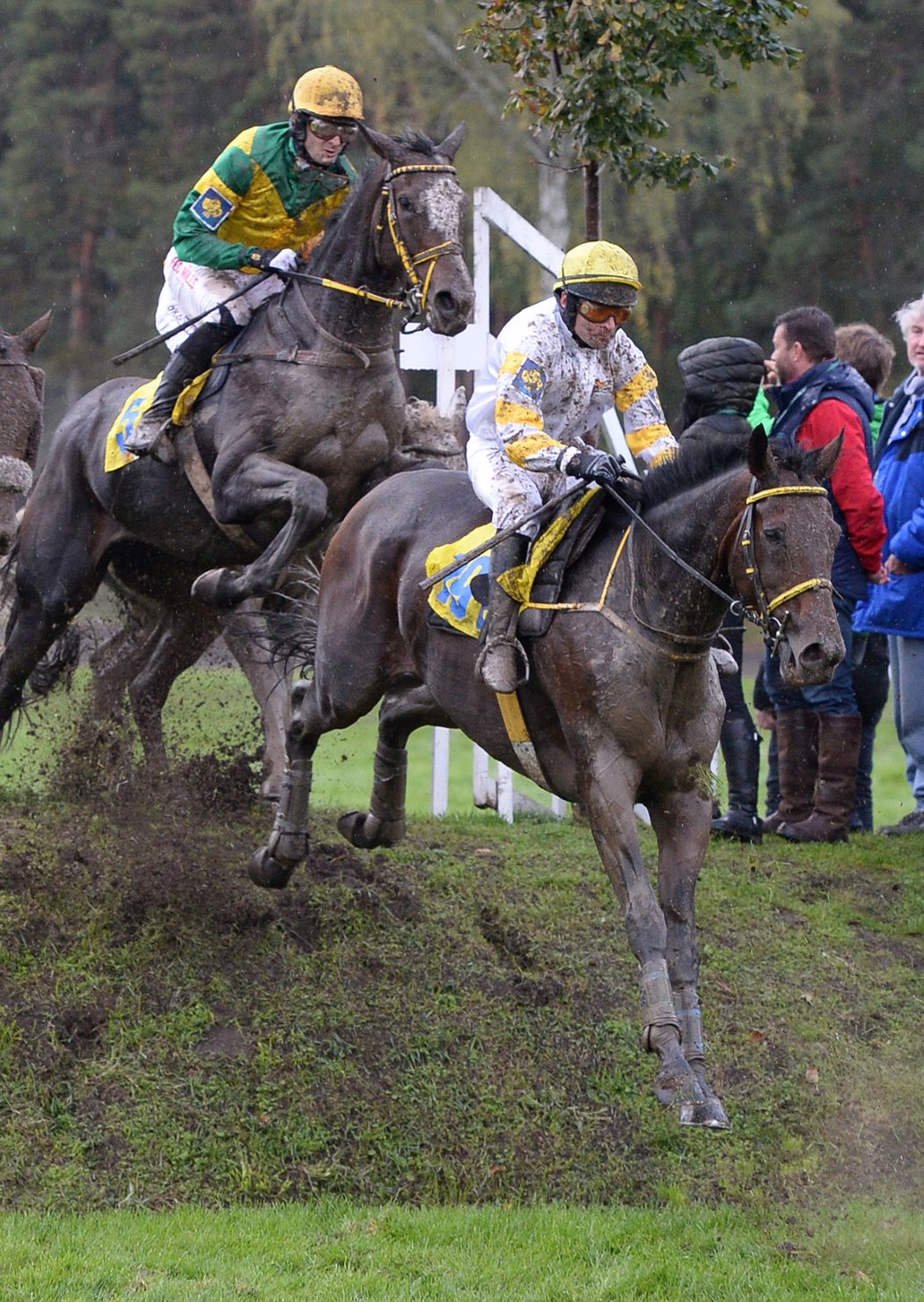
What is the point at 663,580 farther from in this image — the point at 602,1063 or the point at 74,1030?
the point at 74,1030

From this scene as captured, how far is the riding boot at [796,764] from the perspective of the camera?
8.80 metres

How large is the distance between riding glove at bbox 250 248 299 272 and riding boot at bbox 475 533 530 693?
Result: 8.34ft

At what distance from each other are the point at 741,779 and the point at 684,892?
126 inches

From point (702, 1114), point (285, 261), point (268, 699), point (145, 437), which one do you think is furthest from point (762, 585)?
point (268, 699)

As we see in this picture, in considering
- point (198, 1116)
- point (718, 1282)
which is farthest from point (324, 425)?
point (718, 1282)

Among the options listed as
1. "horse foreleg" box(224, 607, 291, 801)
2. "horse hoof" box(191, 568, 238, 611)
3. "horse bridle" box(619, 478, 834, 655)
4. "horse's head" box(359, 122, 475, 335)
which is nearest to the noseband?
"horse bridle" box(619, 478, 834, 655)

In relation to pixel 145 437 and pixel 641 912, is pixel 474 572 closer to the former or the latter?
pixel 641 912

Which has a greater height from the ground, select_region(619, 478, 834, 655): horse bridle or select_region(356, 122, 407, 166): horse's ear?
select_region(356, 122, 407, 166): horse's ear

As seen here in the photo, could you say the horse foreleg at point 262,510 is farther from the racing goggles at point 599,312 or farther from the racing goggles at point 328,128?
the racing goggles at point 599,312

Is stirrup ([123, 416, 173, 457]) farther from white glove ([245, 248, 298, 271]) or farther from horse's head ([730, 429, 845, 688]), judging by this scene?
horse's head ([730, 429, 845, 688])

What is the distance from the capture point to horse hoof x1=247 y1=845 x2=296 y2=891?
7.32 metres

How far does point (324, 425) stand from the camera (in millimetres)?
7570

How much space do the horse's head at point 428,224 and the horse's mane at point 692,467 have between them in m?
1.54

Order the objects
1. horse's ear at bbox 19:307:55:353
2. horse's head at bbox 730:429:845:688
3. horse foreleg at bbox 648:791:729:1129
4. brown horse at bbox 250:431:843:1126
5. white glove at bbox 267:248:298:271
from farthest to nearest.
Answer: white glove at bbox 267:248:298:271 → horse's ear at bbox 19:307:55:353 → horse foreleg at bbox 648:791:729:1129 → brown horse at bbox 250:431:843:1126 → horse's head at bbox 730:429:845:688
